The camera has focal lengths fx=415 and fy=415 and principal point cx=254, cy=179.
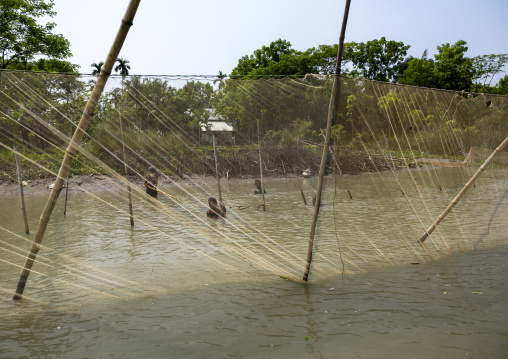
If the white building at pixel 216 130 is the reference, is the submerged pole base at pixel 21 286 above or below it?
below

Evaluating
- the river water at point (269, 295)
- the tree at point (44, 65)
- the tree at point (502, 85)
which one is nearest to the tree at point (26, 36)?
the tree at point (44, 65)

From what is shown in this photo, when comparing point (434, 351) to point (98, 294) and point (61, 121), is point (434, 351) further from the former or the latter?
point (61, 121)

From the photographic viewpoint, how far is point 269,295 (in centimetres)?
538

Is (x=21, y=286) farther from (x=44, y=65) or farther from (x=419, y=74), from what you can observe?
(x=419, y=74)

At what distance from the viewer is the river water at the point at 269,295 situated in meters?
4.13

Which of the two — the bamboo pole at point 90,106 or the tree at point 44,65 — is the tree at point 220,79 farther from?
the tree at point 44,65

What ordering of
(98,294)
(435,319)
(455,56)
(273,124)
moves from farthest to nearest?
(455,56) → (273,124) → (98,294) → (435,319)

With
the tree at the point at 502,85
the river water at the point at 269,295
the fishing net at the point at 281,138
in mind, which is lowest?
the river water at the point at 269,295

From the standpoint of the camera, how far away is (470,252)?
23.6 ft

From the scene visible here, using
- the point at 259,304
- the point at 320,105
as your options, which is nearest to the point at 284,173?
the point at 320,105

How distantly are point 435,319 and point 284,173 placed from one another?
7788 millimetres

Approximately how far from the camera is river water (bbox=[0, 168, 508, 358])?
4129 millimetres

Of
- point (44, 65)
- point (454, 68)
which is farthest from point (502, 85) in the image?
point (44, 65)

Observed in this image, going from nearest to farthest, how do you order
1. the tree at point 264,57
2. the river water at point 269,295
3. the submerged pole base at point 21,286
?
the river water at point 269,295 < the submerged pole base at point 21,286 < the tree at point 264,57
